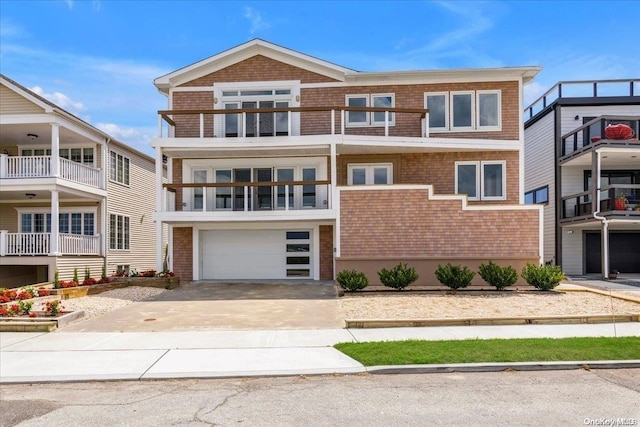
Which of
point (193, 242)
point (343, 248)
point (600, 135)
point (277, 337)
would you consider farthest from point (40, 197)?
point (600, 135)

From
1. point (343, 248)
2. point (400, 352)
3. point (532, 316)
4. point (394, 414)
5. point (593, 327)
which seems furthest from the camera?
point (343, 248)

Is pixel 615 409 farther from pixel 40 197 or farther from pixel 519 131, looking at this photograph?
pixel 40 197

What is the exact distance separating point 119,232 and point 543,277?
1893cm

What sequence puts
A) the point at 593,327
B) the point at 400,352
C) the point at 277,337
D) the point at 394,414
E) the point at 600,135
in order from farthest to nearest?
the point at 600,135 < the point at 593,327 < the point at 277,337 < the point at 400,352 < the point at 394,414

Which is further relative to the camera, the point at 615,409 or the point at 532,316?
the point at 532,316

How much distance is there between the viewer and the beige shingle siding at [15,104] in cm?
1844

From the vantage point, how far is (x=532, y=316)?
400 inches

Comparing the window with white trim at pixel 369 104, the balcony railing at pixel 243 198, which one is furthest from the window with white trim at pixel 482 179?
the balcony railing at pixel 243 198

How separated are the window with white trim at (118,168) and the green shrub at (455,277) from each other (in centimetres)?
1607

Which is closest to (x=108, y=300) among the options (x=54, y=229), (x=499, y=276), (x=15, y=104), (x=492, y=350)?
(x=54, y=229)

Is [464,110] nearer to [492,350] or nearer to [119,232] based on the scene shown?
[492,350]

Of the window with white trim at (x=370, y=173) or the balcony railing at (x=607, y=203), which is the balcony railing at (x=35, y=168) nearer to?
the window with white trim at (x=370, y=173)

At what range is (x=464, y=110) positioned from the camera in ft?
60.4

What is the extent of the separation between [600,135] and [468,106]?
23.0ft
